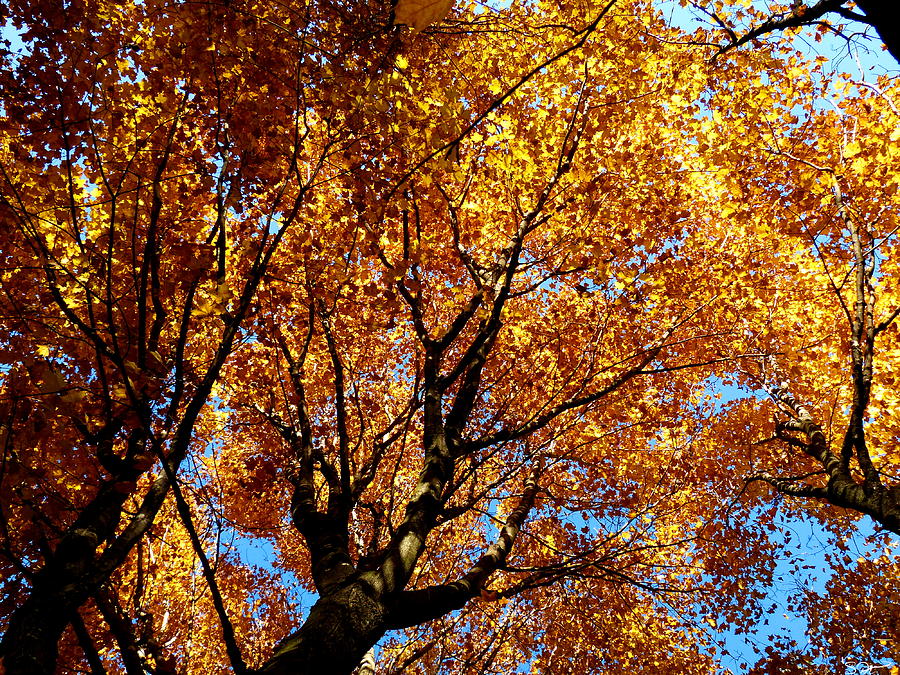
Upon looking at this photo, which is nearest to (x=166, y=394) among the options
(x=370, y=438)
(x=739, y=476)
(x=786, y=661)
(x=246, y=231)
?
(x=246, y=231)

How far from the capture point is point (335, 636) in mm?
3195

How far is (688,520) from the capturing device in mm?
13320

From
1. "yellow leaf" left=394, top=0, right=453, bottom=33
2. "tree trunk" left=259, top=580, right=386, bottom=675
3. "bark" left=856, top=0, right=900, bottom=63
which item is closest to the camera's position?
"bark" left=856, top=0, right=900, bottom=63

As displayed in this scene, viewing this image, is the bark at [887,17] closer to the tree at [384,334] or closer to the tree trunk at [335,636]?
the tree at [384,334]

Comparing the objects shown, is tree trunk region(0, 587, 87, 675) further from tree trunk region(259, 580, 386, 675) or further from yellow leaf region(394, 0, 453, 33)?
yellow leaf region(394, 0, 453, 33)

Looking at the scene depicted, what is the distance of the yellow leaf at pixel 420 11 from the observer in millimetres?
1543

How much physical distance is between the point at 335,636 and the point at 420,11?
357 cm

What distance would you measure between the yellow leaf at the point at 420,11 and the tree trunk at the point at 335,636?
11.5ft

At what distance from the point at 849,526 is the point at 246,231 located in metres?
15.6

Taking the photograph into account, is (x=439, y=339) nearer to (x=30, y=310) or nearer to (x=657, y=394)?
(x=30, y=310)

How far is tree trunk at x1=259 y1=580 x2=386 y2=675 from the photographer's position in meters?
3.03

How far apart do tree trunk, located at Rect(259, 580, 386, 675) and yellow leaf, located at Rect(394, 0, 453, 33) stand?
138 inches

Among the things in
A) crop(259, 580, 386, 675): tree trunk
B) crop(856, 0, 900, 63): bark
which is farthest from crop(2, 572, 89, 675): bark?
crop(856, 0, 900, 63): bark

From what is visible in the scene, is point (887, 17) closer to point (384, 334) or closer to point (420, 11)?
point (420, 11)
